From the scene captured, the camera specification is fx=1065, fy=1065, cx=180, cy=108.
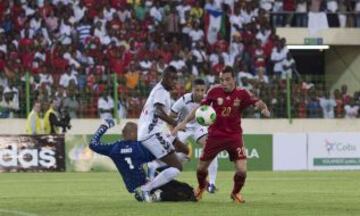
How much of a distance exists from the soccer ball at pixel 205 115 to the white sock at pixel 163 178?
91cm

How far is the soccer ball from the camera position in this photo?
16.0 m

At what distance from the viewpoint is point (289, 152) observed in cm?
3219

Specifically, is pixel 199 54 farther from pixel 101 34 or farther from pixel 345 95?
pixel 345 95

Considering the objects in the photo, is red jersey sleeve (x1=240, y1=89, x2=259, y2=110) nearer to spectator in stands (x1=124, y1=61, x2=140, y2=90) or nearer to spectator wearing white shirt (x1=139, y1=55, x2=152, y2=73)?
spectator in stands (x1=124, y1=61, x2=140, y2=90)

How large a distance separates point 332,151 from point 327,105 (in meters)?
2.95

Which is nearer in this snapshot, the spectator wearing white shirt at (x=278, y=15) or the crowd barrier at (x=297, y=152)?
the crowd barrier at (x=297, y=152)

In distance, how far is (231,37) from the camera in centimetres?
3731

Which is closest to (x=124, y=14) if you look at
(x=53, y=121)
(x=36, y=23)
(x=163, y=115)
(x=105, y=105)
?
(x=36, y=23)

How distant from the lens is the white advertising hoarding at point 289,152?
105 ft

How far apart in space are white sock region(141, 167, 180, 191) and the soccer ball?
35.7 inches

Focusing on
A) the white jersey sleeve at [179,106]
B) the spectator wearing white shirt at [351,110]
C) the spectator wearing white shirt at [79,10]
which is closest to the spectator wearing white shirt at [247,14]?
the spectator wearing white shirt at [351,110]

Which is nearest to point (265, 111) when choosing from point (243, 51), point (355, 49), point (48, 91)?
point (48, 91)

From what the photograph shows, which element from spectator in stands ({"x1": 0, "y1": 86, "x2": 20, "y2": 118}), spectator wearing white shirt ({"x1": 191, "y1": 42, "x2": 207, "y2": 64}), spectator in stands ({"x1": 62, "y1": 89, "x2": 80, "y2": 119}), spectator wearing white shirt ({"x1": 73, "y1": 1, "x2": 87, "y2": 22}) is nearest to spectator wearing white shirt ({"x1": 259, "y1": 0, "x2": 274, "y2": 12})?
spectator wearing white shirt ({"x1": 191, "y1": 42, "x2": 207, "y2": 64})

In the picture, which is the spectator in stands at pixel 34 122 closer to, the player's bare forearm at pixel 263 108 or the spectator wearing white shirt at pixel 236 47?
the spectator wearing white shirt at pixel 236 47
